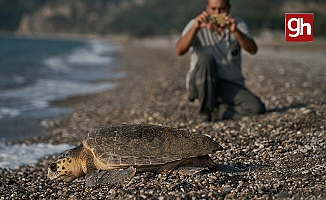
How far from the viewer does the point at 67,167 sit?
384 cm

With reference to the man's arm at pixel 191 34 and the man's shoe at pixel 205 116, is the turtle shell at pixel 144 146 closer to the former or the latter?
the man's arm at pixel 191 34

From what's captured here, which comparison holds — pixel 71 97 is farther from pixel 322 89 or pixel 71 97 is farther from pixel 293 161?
pixel 293 161

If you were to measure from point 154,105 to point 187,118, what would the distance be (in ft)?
6.00

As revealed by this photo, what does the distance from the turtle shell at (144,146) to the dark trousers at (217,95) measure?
2052 millimetres

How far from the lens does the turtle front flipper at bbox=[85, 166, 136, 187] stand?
11.1 feet

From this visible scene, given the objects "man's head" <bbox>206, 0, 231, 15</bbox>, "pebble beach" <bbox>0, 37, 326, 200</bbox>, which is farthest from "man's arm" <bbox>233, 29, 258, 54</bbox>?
"pebble beach" <bbox>0, 37, 326, 200</bbox>

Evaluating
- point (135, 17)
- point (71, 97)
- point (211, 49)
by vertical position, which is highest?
point (135, 17)

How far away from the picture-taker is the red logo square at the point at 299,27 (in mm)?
4988

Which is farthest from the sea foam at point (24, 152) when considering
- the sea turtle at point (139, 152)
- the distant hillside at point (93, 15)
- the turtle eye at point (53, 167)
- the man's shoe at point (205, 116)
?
the distant hillside at point (93, 15)

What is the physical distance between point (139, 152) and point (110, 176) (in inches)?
12.3

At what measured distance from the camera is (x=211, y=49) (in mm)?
5715

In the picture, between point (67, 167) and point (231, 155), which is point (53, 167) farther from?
point (231, 155)

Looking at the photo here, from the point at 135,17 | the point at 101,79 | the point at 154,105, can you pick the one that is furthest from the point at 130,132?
the point at 135,17

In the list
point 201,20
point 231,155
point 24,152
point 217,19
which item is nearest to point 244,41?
point 217,19
